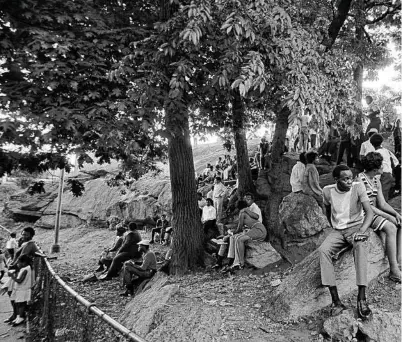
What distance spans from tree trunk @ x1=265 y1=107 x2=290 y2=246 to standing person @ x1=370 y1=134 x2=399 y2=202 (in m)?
2.52

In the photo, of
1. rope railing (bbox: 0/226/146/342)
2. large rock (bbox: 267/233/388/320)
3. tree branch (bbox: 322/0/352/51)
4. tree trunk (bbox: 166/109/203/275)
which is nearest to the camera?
rope railing (bbox: 0/226/146/342)

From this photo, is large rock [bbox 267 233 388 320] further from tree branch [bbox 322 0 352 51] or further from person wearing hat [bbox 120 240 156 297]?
tree branch [bbox 322 0 352 51]

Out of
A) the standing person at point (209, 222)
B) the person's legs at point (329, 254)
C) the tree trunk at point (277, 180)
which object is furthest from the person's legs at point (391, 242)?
the standing person at point (209, 222)

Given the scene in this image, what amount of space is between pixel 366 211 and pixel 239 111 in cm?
566

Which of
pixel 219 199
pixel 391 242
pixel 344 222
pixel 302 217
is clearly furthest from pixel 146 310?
pixel 219 199

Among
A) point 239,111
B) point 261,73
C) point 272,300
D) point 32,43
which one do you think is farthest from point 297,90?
point 239,111

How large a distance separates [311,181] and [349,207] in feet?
11.3

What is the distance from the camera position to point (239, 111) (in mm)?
9156

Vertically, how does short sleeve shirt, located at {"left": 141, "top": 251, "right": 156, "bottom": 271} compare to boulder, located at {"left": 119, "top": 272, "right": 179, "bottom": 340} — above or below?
above

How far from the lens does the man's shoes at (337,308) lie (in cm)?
397

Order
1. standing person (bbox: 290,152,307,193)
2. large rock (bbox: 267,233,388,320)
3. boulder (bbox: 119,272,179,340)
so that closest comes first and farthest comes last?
large rock (bbox: 267,233,388,320)
boulder (bbox: 119,272,179,340)
standing person (bbox: 290,152,307,193)

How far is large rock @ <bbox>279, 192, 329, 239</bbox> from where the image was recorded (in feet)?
23.1

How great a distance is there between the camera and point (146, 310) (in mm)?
5527

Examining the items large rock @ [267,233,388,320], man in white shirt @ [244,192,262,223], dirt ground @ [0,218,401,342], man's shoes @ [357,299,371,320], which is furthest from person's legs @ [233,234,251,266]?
man's shoes @ [357,299,371,320]
